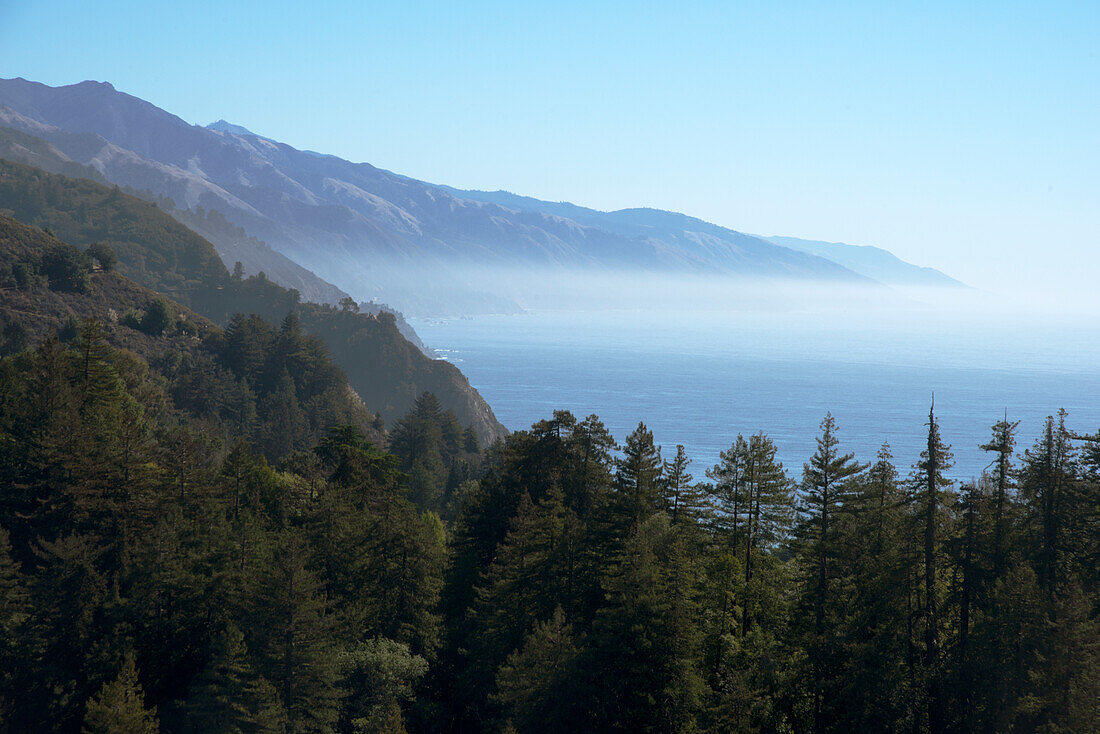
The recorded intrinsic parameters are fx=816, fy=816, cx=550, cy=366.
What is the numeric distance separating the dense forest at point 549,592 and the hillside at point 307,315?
369 ft

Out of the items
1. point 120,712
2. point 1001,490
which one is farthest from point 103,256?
point 1001,490

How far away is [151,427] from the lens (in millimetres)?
62000

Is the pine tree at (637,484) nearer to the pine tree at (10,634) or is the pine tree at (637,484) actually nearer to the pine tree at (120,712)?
the pine tree at (120,712)

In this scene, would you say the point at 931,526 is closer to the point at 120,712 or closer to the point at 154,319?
the point at 120,712

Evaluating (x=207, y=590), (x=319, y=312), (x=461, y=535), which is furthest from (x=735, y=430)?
(x=207, y=590)

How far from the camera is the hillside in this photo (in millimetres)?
168500

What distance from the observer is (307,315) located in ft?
608

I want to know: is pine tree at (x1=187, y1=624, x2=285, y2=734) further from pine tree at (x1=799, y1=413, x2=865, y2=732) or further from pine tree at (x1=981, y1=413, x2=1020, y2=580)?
pine tree at (x1=981, y1=413, x2=1020, y2=580)

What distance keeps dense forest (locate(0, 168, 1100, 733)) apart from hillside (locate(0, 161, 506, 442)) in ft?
369

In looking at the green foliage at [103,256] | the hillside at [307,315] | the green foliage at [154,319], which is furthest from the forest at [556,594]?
the hillside at [307,315]

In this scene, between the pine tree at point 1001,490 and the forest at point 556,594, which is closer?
the forest at point 556,594

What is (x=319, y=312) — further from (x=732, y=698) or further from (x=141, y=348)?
(x=732, y=698)

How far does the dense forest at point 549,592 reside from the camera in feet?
104

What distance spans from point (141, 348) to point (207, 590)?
6519 cm
